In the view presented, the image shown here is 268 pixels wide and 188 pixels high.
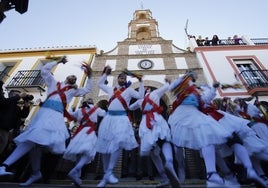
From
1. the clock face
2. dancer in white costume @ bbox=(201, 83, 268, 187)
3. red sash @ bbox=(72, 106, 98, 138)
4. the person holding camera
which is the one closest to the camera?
dancer in white costume @ bbox=(201, 83, 268, 187)

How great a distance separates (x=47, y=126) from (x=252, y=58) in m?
11.3

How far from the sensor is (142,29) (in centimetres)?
1562

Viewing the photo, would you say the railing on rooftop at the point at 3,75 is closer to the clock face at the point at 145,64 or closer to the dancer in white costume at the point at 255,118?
the clock face at the point at 145,64

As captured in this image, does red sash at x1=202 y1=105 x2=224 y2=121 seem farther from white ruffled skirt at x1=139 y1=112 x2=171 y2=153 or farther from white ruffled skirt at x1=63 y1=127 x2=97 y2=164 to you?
white ruffled skirt at x1=63 y1=127 x2=97 y2=164

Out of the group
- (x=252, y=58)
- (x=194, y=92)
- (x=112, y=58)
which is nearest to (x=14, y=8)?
(x=194, y=92)

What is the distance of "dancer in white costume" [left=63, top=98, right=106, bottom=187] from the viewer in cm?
317

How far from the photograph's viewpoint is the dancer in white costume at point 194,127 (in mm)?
2721

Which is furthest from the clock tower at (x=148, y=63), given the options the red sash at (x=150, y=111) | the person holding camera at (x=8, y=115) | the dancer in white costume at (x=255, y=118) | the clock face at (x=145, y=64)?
the person holding camera at (x=8, y=115)

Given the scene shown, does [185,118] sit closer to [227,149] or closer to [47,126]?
[227,149]

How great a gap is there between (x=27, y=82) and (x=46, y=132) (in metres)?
7.84

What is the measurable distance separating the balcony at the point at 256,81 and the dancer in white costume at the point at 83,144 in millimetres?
7594

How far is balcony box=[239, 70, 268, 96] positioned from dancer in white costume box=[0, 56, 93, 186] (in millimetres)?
8188

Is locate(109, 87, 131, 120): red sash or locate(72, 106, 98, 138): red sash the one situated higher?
locate(109, 87, 131, 120): red sash

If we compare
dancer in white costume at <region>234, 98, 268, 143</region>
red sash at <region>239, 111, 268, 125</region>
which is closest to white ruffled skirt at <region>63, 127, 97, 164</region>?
dancer in white costume at <region>234, 98, 268, 143</region>
